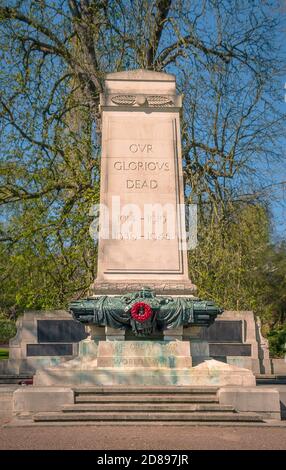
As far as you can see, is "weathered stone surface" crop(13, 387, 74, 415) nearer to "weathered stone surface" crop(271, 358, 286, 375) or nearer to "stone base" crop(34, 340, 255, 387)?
"stone base" crop(34, 340, 255, 387)

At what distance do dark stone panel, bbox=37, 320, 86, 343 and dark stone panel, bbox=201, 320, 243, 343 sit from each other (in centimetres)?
340

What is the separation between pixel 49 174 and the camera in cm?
1998

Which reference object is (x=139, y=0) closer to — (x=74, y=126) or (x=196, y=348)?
(x=74, y=126)

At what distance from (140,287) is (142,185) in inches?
78.4

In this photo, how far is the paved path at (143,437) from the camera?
7.24 metres

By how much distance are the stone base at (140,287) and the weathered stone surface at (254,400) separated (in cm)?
244

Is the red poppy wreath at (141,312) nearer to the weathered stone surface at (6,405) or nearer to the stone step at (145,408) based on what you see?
the stone step at (145,408)

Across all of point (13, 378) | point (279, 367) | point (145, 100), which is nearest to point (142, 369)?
point (145, 100)

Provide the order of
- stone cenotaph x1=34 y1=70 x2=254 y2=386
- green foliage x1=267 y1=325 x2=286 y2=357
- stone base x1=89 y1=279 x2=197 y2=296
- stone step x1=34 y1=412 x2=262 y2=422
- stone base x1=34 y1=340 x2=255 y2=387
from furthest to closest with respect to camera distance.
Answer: green foliage x1=267 y1=325 x2=286 y2=357 → stone base x1=89 y1=279 x2=197 y2=296 → stone cenotaph x1=34 y1=70 x2=254 y2=386 → stone base x1=34 y1=340 x2=255 y2=387 → stone step x1=34 y1=412 x2=262 y2=422

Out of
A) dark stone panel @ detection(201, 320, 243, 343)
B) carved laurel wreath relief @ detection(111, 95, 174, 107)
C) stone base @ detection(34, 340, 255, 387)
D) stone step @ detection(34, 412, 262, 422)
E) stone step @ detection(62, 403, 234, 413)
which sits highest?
carved laurel wreath relief @ detection(111, 95, 174, 107)

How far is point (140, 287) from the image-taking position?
37.7ft

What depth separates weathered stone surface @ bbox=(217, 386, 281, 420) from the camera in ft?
30.8

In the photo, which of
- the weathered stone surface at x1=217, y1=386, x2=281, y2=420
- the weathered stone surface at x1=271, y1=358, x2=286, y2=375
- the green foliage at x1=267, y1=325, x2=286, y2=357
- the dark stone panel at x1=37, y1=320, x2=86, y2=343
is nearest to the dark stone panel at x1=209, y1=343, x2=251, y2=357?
the dark stone panel at x1=37, y1=320, x2=86, y2=343

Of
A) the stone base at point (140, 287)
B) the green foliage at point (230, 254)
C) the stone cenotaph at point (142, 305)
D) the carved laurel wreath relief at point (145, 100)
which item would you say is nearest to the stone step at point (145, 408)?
the stone cenotaph at point (142, 305)
